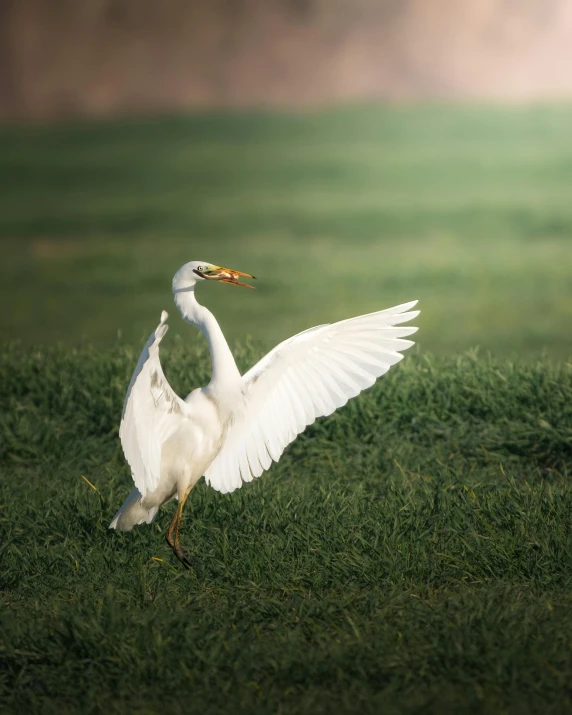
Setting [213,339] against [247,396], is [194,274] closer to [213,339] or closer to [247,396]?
[213,339]

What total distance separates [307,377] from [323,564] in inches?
20.4

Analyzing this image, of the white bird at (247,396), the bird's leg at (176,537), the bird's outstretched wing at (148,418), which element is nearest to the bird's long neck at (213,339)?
the white bird at (247,396)

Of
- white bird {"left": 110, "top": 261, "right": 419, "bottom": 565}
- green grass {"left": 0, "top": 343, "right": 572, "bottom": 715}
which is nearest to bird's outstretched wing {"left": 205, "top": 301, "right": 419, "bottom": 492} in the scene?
white bird {"left": 110, "top": 261, "right": 419, "bottom": 565}

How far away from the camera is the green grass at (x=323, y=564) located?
253 cm

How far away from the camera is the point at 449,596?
2.99 meters

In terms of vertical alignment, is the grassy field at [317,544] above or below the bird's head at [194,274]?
below

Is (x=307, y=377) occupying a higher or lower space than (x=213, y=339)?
lower

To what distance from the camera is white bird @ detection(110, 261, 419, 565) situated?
3180 mm

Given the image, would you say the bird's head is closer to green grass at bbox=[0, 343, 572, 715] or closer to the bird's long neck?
the bird's long neck

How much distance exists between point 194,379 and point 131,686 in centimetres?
241

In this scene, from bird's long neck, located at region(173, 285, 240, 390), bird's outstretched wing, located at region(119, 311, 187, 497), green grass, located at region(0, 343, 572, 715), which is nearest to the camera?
green grass, located at region(0, 343, 572, 715)

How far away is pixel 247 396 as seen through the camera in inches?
128

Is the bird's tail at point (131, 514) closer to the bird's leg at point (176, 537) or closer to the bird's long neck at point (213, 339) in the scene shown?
the bird's leg at point (176, 537)

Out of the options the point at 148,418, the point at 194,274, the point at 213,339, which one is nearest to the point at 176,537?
the point at 148,418
